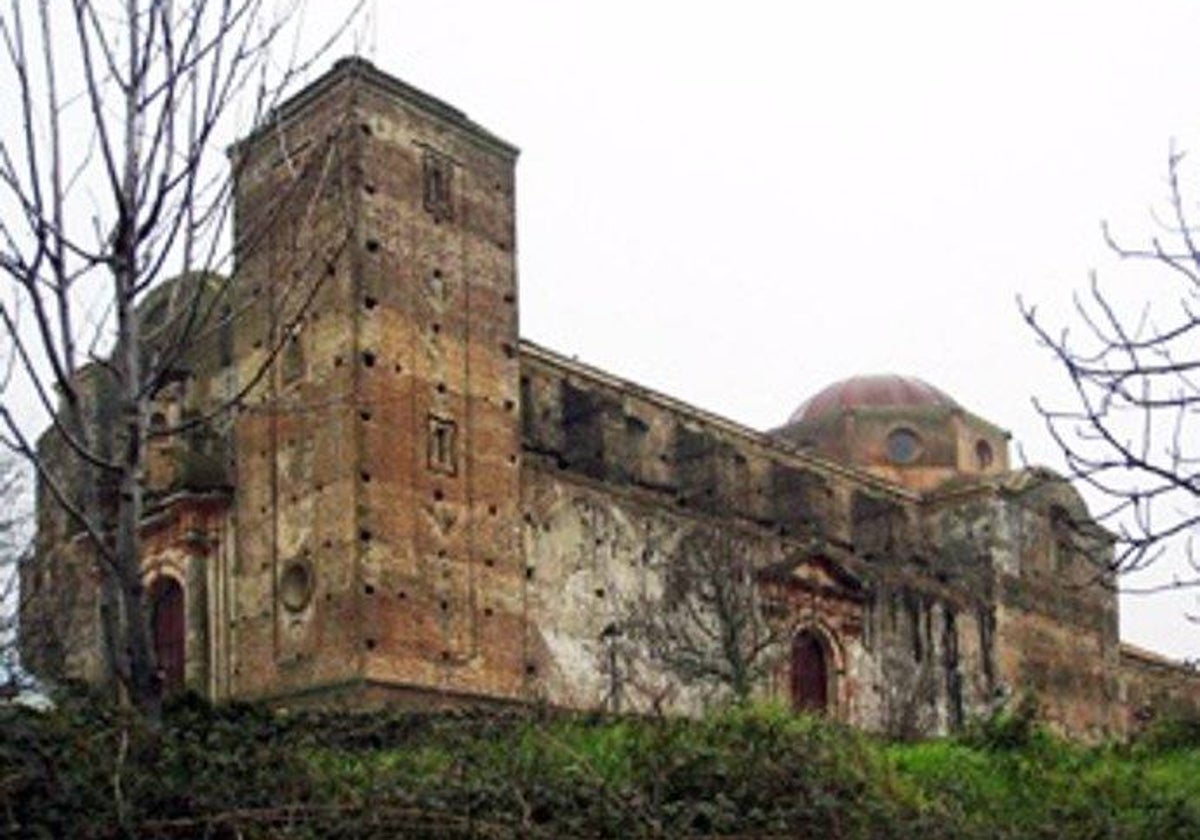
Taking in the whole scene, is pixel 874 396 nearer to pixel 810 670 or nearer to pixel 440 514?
pixel 810 670

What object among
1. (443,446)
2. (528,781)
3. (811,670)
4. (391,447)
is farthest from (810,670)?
(528,781)

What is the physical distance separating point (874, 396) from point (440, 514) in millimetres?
22342

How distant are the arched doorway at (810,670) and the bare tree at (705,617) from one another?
1.53 m

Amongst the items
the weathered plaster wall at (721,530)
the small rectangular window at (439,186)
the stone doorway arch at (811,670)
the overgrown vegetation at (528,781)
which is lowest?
the overgrown vegetation at (528,781)

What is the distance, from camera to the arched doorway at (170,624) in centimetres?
2948

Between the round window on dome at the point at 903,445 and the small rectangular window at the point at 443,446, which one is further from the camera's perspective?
the round window on dome at the point at 903,445

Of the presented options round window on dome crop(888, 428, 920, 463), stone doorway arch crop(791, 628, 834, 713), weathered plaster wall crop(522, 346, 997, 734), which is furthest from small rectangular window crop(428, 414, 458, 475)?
round window on dome crop(888, 428, 920, 463)

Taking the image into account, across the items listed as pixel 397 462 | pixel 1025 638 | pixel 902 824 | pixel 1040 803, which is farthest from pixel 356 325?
pixel 1025 638

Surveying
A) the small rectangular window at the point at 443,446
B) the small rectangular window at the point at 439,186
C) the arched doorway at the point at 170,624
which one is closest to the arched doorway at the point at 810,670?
the small rectangular window at the point at 443,446

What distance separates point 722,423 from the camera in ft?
122

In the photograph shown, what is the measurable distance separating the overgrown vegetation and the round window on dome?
3212cm

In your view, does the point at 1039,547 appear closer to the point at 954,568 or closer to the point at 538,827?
the point at 954,568

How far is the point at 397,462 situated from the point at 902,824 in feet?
58.0

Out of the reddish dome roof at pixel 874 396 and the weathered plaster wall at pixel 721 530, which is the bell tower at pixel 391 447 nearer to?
the weathered plaster wall at pixel 721 530
